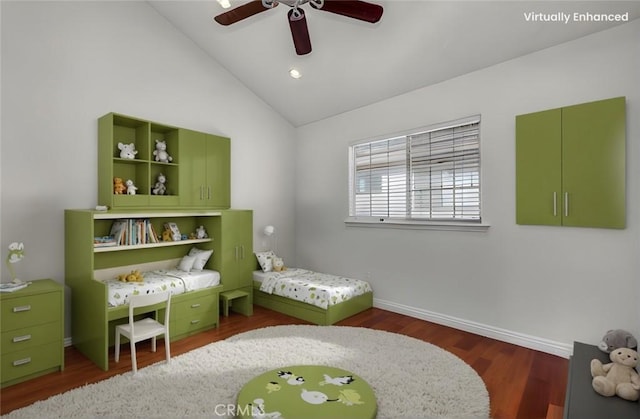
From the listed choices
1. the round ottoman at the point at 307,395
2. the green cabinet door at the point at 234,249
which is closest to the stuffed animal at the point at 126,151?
the green cabinet door at the point at 234,249

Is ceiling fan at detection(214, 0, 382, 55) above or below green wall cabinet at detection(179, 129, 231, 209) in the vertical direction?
above

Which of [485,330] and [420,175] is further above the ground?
[420,175]

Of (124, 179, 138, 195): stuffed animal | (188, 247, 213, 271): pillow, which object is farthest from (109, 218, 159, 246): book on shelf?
(188, 247, 213, 271): pillow

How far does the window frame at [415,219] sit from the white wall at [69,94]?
1995 millimetres

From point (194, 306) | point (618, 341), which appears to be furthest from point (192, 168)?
point (618, 341)

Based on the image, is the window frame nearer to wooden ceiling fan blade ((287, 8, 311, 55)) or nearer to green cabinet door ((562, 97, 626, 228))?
green cabinet door ((562, 97, 626, 228))

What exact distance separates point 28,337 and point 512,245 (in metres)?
4.11

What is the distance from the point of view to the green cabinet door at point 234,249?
3.78 m

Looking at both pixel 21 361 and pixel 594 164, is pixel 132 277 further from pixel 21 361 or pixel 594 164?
pixel 594 164

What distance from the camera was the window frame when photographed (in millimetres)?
3311

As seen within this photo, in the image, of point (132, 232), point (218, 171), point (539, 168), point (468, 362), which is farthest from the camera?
point (218, 171)

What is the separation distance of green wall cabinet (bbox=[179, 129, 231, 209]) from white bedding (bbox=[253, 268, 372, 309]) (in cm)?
113

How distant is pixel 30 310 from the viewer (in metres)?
2.44

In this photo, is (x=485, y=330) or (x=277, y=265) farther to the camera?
(x=277, y=265)
